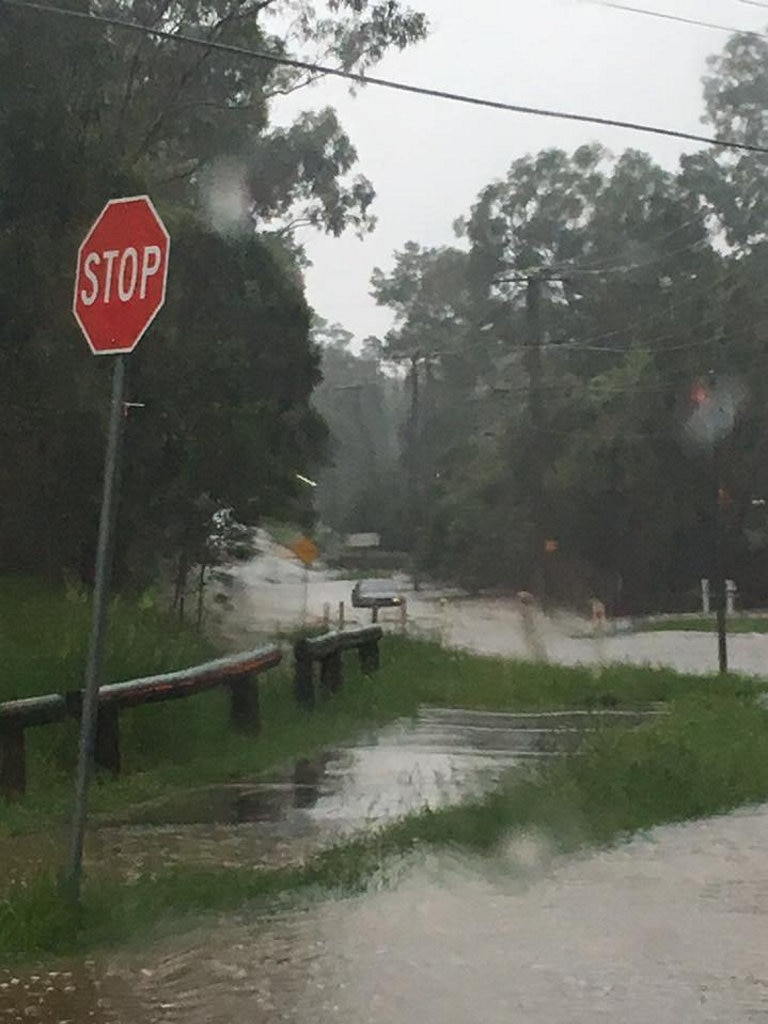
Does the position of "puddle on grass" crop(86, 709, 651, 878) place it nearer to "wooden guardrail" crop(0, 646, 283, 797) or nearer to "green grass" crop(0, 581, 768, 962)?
"green grass" crop(0, 581, 768, 962)

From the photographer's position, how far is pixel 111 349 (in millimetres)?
7590

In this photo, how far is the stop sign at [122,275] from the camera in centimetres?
742

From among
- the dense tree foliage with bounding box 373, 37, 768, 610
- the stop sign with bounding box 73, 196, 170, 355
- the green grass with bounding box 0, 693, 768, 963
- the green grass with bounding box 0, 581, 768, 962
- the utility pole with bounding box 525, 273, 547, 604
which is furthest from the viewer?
the utility pole with bounding box 525, 273, 547, 604

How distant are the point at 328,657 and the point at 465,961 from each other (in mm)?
10904

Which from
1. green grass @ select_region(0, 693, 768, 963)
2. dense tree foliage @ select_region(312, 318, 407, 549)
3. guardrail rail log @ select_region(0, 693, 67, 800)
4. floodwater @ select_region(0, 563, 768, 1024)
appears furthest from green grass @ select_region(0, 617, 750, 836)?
dense tree foliage @ select_region(312, 318, 407, 549)

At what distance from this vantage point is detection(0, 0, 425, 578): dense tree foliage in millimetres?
19594

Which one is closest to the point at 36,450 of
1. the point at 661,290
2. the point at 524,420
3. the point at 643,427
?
the point at 643,427

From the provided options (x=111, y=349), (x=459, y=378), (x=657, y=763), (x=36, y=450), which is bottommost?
(x=657, y=763)

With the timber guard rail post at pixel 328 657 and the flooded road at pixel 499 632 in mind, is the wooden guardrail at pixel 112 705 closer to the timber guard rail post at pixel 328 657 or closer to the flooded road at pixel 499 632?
the timber guard rail post at pixel 328 657

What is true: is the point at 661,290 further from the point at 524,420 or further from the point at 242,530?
the point at 242,530

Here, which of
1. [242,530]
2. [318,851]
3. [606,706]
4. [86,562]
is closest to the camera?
[318,851]

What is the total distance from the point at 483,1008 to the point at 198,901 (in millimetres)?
1927

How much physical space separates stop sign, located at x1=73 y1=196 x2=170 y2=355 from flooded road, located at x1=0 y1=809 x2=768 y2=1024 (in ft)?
8.60

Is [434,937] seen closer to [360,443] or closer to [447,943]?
[447,943]
